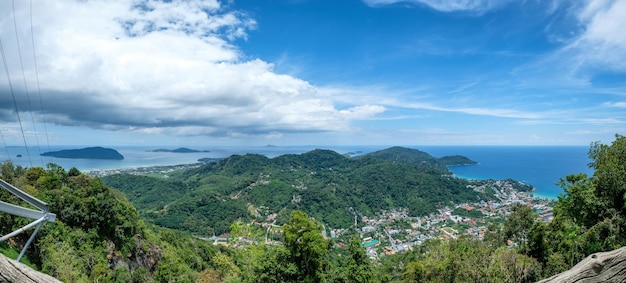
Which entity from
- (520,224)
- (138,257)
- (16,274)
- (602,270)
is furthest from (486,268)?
(138,257)

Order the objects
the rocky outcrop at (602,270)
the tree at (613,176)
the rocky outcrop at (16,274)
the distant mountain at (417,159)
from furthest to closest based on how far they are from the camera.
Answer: the distant mountain at (417,159)
the tree at (613,176)
the rocky outcrop at (602,270)
the rocky outcrop at (16,274)

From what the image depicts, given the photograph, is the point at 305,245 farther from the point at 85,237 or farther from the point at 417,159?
the point at 417,159

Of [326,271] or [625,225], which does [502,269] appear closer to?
[625,225]

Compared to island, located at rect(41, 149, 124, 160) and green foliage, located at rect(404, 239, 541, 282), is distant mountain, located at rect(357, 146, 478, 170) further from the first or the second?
island, located at rect(41, 149, 124, 160)

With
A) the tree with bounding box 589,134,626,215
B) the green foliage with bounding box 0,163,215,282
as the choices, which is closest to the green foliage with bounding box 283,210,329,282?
the green foliage with bounding box 0,163,215,282

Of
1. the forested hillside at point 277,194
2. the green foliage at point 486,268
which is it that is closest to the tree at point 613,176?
the green foliage at point 486,268

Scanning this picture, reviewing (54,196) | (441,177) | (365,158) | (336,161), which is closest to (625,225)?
(54,196)

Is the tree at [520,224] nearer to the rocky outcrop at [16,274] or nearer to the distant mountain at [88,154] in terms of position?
the rocky outcrop at [16,274]
